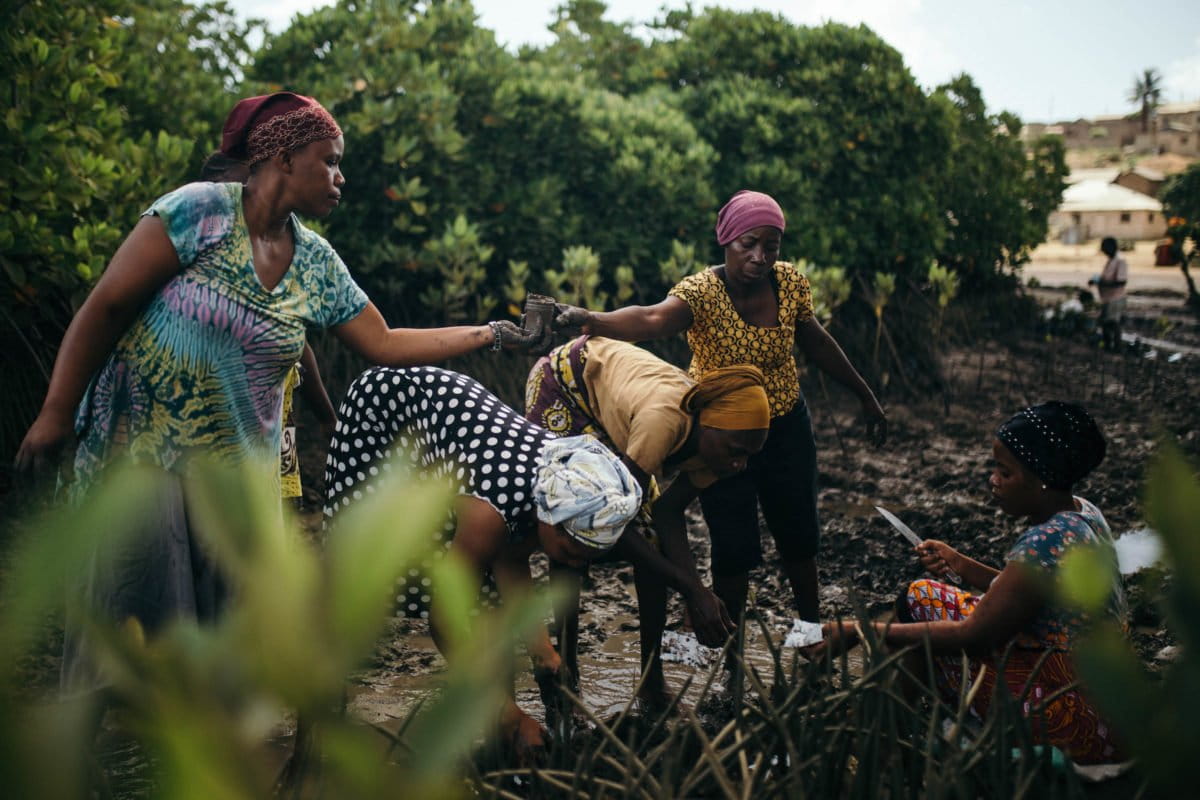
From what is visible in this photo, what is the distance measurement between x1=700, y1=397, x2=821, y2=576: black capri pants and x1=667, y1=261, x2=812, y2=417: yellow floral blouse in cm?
11

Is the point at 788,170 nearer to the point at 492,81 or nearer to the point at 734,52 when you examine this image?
the point at 734,52

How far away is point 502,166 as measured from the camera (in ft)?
23.9

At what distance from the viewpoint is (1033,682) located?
8.24 feet

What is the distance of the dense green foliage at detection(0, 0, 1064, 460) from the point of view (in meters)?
4.98

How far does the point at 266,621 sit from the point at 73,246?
16.2 feet

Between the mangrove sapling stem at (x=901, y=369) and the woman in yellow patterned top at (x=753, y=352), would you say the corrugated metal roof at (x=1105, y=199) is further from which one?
the woman in yellow patterned top at (x=753, y=352)

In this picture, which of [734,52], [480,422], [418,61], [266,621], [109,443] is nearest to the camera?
[266,621]

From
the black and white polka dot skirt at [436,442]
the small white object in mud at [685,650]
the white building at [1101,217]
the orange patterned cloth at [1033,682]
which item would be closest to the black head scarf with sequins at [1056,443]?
the orange patterned cloth at [1033,682]

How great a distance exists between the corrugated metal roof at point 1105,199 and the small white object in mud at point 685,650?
34779 mm

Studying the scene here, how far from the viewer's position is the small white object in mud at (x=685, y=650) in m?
3.99

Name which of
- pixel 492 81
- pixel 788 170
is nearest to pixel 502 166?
pixel 492 81

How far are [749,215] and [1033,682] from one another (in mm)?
1756

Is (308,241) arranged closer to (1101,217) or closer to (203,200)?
(203,200)

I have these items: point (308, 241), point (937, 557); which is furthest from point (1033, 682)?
point (308, 241)
